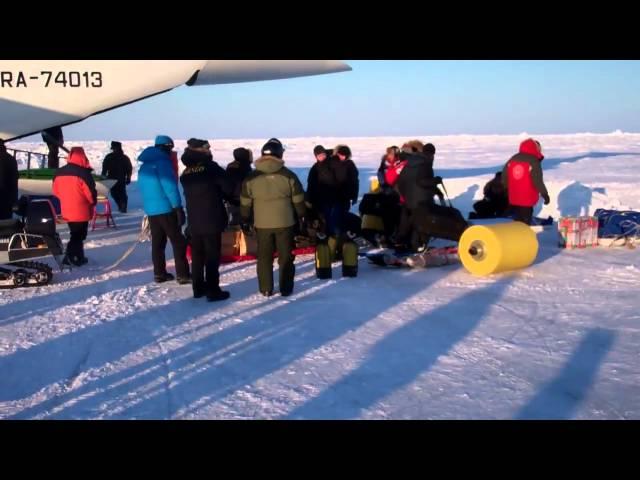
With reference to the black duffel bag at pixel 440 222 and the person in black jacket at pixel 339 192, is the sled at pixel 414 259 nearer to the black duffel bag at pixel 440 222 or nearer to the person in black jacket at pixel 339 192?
the black duffel bag at pixel 440 222

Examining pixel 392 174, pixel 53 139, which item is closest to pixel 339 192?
pixel 392 174

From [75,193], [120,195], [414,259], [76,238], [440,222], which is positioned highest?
[75,193]

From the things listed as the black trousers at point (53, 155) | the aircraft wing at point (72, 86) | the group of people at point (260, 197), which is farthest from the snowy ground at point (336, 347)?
the black trousers at point (53, 155)

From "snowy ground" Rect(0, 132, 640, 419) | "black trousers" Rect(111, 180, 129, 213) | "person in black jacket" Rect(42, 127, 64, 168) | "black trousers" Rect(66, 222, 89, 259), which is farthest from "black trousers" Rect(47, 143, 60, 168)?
"snowy ground" Rect(0, 132, 640, 419)

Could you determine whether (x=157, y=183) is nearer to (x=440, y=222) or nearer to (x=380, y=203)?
(x=380, y=203)

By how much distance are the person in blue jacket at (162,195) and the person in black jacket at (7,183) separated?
2398 millimetres

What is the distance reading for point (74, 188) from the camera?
819 cm

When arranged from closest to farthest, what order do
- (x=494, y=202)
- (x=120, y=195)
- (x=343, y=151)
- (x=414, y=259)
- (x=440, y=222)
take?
(x=414, y=259) → (x=440, y=222) → (x=343, y=151) → (x=494, y=202) → (x=120, y=195)

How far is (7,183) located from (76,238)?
1.18 meters

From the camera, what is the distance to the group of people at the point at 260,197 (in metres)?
6.49
